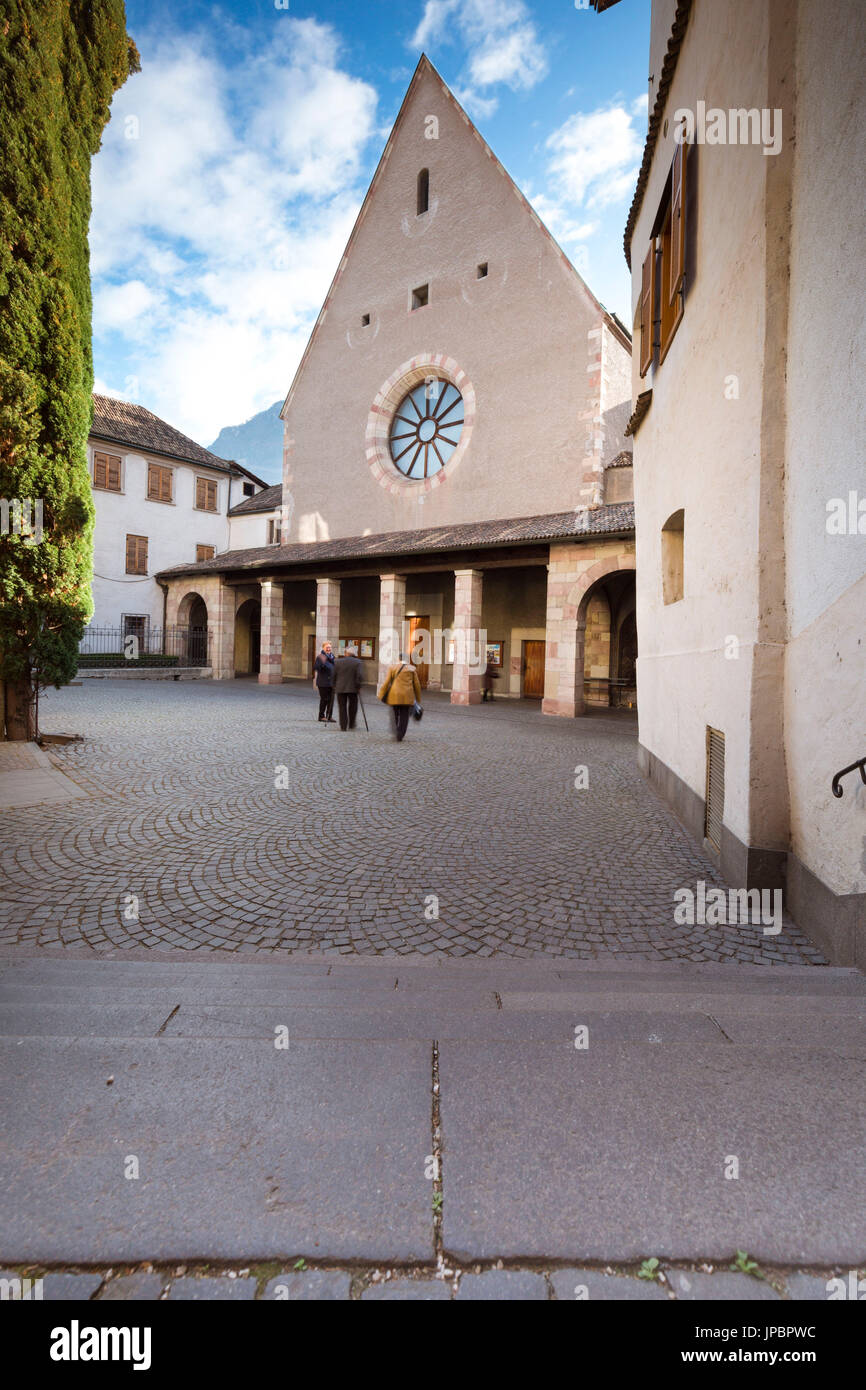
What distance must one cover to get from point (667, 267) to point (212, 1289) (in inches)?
367

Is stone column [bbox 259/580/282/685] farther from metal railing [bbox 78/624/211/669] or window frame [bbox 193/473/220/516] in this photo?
window frame [bbox 193/473/220/516]

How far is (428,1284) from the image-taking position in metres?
1.35

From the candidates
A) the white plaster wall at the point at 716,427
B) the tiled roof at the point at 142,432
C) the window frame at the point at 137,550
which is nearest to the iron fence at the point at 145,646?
the window frame at the point at 137,550

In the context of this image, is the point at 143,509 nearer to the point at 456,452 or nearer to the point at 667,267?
the point at 456,452

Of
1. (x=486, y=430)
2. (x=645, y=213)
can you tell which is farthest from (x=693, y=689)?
(x=486, y=430)

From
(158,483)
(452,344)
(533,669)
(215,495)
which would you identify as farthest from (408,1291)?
(215,495)

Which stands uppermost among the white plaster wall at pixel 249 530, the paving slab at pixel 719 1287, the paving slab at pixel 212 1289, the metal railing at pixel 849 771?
the white plaster wall at pixel 249 530

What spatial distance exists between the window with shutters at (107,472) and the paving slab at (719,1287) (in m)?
33.7

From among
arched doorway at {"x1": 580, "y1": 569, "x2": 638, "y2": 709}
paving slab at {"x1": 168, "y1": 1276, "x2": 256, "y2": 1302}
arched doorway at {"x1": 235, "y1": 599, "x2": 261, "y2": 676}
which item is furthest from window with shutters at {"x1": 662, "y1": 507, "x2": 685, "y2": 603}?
arched doorway at {"x1": 235, "y1": 599, "x2": 261, "y2": 676}

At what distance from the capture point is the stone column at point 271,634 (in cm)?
2464

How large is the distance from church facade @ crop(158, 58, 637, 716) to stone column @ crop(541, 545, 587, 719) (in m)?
0.05

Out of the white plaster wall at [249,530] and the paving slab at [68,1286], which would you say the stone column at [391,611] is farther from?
the paving slab at [68,1286]

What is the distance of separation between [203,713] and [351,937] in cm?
1203

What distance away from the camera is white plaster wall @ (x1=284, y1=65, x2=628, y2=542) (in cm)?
1817
